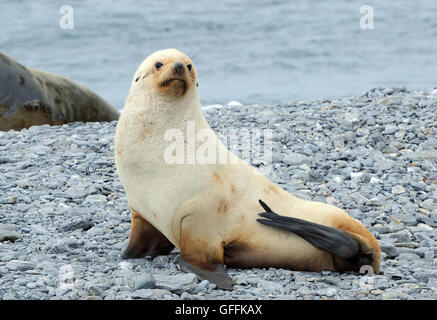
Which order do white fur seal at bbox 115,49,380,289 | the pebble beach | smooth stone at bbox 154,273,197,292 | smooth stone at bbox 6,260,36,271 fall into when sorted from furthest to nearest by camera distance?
smooth stone at bbox 6,260,36,271 → white fur seal at bbox 115,49,380,289 → the pebble beach → smooth stone at bbox 154,273,197,292

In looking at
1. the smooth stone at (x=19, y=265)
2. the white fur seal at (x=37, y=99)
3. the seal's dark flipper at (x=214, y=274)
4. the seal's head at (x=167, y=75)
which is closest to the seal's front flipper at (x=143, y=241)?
the seal's dark flipper at (x=214, y=274)

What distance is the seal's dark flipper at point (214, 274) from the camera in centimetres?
396

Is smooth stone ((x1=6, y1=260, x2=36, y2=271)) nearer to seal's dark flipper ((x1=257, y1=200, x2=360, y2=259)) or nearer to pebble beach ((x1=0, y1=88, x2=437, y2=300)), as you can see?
pebble beach ((x1=0, y1=88, x2=437, y2=300))

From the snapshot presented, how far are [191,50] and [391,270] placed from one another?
72.4 feet

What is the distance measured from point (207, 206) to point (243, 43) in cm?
2402

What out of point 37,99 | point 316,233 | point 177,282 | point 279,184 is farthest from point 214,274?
point 37,99

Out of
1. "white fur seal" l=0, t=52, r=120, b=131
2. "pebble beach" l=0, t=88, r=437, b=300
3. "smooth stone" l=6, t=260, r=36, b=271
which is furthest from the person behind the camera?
"white fur seal" l=0, t=52, r=120, b=131

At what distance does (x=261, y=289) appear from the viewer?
3.95 m

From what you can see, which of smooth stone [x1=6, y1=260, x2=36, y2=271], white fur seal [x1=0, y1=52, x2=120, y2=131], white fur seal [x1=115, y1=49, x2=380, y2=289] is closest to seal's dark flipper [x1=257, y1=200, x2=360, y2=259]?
white fur seal [x1=115, y1=49, x2=380, y2=289]

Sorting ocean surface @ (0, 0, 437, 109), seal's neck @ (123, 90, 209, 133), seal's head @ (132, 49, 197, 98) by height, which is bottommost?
ocean surface @ (0, 0, 437, 109)

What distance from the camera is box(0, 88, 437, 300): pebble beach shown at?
3963mm
